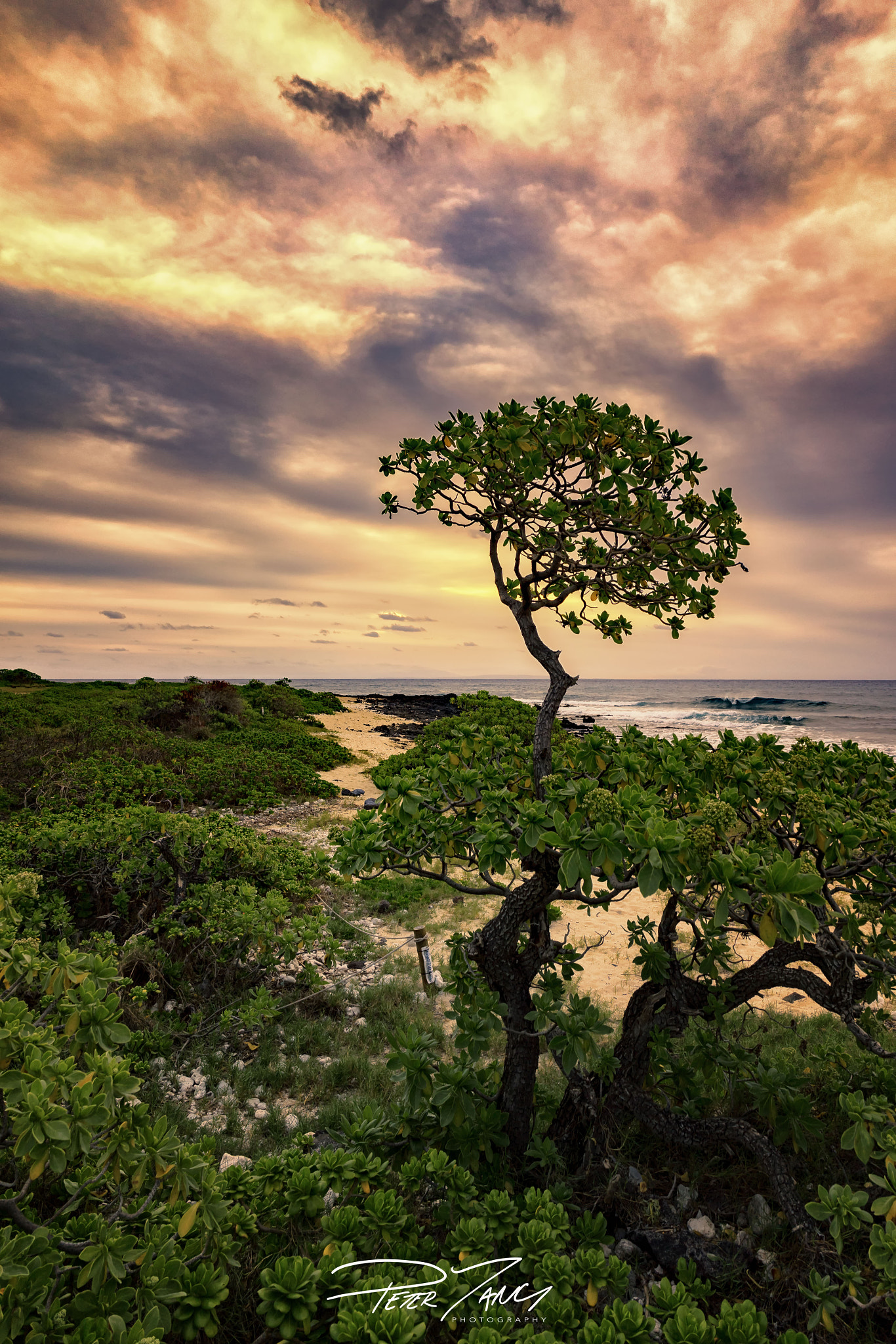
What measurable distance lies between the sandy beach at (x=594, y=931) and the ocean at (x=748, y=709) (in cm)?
542

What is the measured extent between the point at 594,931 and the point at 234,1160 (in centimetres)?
650

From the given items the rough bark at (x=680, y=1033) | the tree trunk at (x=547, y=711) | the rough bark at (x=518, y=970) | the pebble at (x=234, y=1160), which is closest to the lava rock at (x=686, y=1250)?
the rough bark at (x=680, y=1033)

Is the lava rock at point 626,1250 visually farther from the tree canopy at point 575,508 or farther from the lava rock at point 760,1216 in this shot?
the tree canopy at point 575,508

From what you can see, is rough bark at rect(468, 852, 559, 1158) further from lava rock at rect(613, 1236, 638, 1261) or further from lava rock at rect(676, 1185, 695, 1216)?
lava rock at rect(676, 1185, 695, 1216)

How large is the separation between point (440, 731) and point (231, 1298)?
33.2ft

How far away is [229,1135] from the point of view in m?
4.43

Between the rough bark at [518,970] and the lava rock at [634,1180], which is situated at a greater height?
the rough bark at [518,970]

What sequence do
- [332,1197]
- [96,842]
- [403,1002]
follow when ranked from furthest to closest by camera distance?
[403,1002], [96,842], [332,1197]

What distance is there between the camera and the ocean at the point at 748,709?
40.1 m

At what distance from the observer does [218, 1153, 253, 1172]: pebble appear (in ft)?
13.3

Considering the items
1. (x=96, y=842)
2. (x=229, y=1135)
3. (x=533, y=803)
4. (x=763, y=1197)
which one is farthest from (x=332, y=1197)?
(x=96, y=842)

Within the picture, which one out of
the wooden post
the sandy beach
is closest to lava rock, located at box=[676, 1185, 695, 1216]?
the sandy beach

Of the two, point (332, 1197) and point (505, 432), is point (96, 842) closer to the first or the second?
point (332, 1197)

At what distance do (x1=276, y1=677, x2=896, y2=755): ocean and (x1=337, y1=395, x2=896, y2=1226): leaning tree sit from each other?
12.0m
